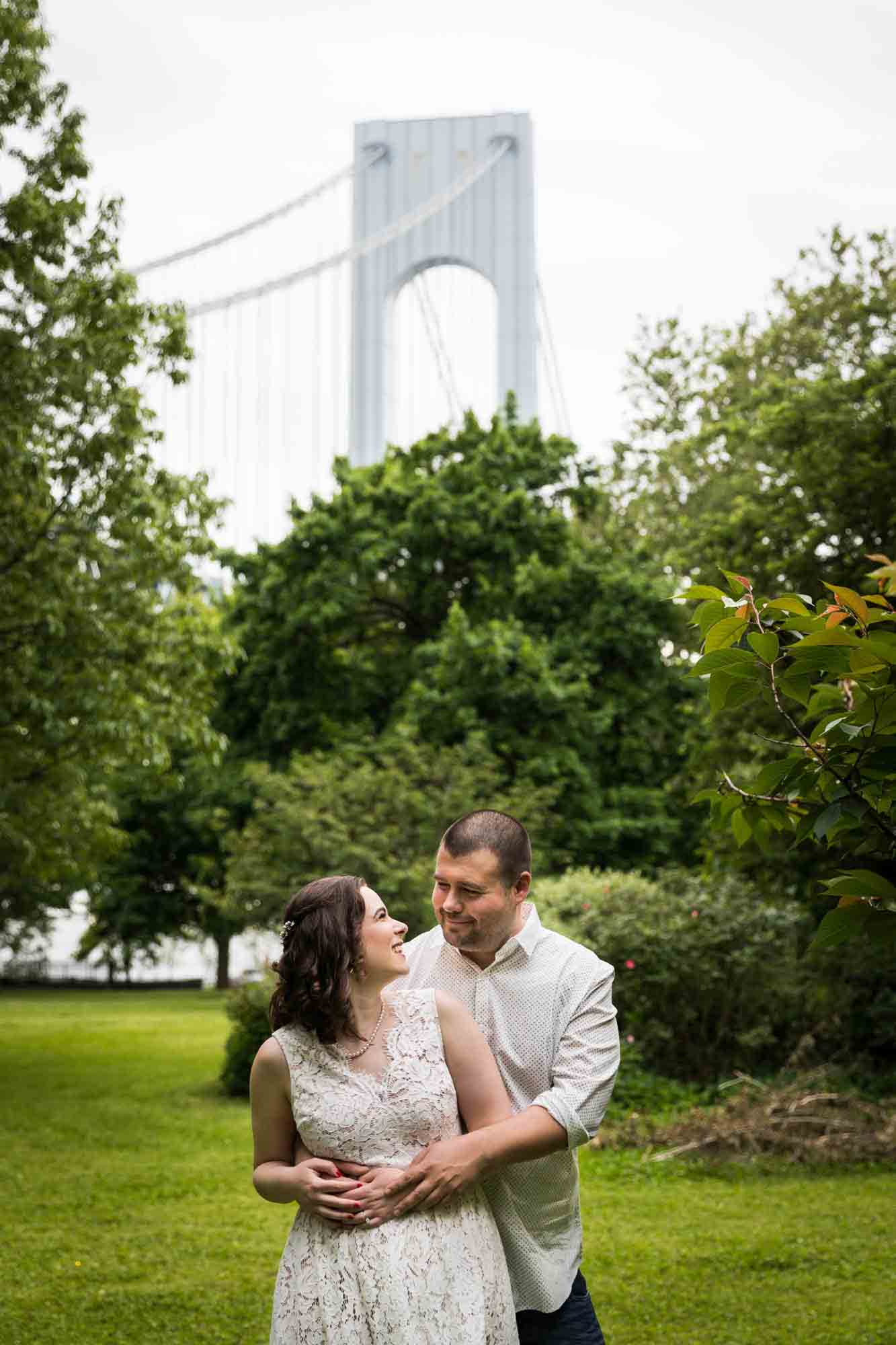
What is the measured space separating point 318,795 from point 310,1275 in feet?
40.0

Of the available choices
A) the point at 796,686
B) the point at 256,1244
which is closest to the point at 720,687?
the point at 796,686

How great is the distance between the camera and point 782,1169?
28.5 feet

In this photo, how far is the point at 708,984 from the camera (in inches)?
433

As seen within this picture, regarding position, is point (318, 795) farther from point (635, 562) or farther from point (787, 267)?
point (787, 267)

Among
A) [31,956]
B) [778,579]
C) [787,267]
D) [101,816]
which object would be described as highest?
[787,267]

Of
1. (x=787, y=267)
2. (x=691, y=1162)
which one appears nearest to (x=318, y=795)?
(x=691, y=1162)

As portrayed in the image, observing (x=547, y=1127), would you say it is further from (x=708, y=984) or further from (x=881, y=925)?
(x=708, y=984)

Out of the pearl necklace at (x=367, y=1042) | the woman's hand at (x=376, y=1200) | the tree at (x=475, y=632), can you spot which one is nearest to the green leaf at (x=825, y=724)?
the pearl necklace at (x=367, y=1042)

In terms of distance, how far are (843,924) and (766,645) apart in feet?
1.91

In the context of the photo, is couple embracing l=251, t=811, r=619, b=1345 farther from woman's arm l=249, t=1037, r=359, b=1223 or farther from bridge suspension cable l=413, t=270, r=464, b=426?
bridge suspension cable l=413, t=270, r=464, b=426

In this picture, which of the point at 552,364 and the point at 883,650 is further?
the point at 552,364

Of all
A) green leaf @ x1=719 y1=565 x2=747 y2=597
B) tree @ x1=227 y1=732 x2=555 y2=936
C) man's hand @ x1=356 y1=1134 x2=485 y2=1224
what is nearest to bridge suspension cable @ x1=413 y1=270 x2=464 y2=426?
tree @ x1=227 y1=732 x2=555 y2=936

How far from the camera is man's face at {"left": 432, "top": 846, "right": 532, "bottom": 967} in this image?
2777 mm

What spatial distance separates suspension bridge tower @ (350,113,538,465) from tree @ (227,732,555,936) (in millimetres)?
16200
